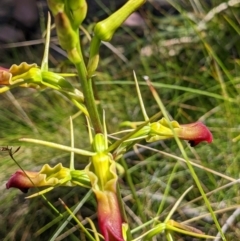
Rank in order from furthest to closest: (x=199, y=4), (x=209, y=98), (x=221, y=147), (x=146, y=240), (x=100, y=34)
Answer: (x=199, y=4) < (x=209, y=98) < (x=221, y=147) < (x=146, y=240) < (x=100, y=34)

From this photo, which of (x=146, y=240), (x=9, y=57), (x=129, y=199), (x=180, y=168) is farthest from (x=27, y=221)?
(x=9, y=57)

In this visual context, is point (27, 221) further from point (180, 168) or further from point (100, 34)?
point (100, 34)

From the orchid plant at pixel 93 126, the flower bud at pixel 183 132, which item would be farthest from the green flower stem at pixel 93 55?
the flower bud at pixel 183 132

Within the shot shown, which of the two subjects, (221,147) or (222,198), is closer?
(222,198)

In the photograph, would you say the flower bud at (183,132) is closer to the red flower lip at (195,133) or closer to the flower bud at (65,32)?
the red flower lip at (195,133)

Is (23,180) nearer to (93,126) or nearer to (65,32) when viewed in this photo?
(93,126)

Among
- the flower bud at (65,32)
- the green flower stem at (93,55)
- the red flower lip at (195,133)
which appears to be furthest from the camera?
the red flower lip at (195,133)

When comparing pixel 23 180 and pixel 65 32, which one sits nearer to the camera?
pixel 65 32

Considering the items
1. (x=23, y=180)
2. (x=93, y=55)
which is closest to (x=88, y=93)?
(x=93, y=55)

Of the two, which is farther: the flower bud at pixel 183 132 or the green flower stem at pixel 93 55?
the flower bud at pixel 183 132

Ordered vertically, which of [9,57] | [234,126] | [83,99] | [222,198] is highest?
[83,99]

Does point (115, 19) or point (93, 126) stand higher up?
point (115, 19)
